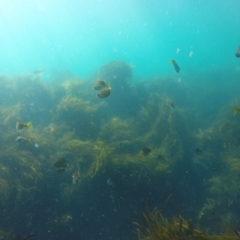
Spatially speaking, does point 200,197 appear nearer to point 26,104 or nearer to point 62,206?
point 62,206

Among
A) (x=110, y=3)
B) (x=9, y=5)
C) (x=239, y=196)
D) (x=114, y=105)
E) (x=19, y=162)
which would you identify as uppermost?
(x=9, y=5)

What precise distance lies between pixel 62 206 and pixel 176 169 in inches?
207

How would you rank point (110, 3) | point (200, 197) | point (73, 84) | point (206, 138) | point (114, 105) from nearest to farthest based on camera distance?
point (200, 197) < point (206, 138) < point (114, 105) < point (73, 84) < point (110, 3)

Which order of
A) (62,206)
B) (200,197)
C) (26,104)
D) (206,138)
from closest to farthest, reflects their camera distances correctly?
(62,206) < (200,197) < (206,138) < (26,104)

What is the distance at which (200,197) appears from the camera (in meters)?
9.14

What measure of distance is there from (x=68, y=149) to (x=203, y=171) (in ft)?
21.7

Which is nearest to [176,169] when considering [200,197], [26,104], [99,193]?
[200,197]

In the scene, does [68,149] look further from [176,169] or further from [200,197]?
[200,197]

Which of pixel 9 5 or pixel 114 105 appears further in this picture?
pixel 9 5

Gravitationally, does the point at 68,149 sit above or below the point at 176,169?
above

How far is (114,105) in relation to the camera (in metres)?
15.7

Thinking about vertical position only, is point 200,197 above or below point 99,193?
below

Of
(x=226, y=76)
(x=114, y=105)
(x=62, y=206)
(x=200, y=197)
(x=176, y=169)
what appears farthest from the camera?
(x=226, y=76)

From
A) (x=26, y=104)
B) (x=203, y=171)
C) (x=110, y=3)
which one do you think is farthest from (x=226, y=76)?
(x=110, y=3)
